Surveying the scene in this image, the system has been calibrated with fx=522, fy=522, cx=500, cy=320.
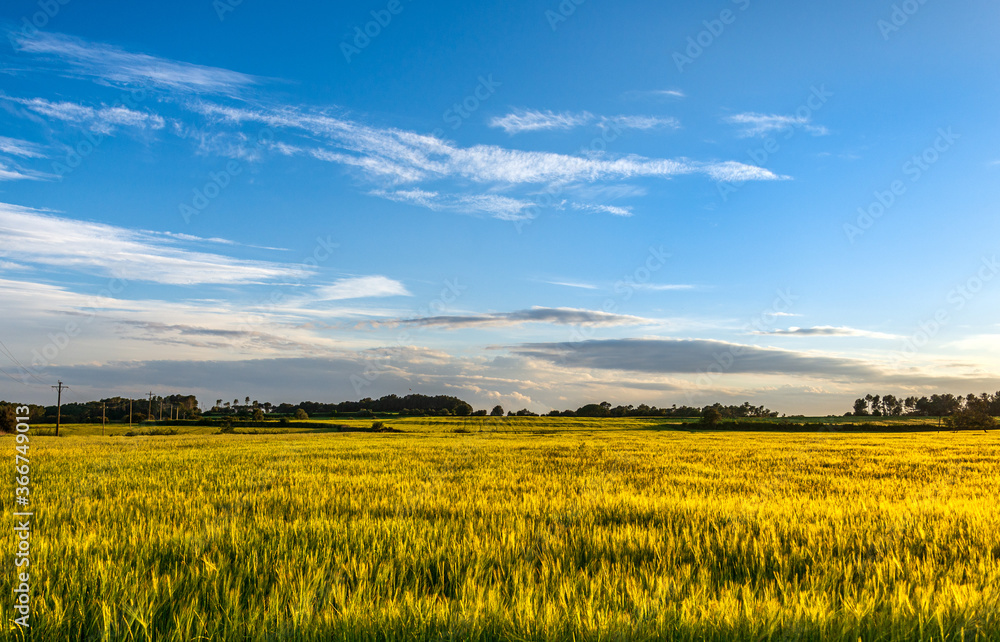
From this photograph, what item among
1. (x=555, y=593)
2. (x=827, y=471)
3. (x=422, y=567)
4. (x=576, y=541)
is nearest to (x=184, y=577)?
(x=422, y=567)

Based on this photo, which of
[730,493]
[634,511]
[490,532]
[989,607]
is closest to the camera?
[989,607]

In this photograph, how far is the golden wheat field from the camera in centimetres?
335

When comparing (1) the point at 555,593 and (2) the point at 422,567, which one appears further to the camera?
(2) the point at 422,567

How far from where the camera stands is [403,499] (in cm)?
873

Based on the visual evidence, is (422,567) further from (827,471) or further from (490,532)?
(827,471)

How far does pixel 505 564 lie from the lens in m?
4.99

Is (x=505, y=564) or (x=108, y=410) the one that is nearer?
(x=505, y=564)

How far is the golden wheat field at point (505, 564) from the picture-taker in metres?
3.35

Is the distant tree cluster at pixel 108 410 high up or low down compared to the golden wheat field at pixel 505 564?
down

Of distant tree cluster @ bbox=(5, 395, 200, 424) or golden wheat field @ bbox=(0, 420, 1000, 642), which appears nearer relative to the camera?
golden wheat field @ bbox=(0, 420, 1000, 642)

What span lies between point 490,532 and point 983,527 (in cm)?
670

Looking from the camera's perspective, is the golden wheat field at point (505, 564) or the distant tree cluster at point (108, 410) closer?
the golden wheat field at point (505, 564)

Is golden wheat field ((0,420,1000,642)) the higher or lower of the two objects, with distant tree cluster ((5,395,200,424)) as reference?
higher

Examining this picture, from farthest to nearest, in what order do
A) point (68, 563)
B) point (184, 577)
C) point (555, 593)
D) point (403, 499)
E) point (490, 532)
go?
point (403, 499) < point (490, 532) < point (68, 563) < point (184, 577) < point (555, 593)
